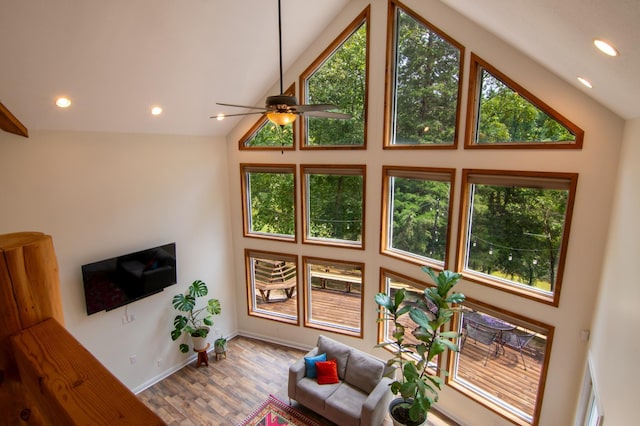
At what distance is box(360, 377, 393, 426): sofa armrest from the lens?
4195 mm

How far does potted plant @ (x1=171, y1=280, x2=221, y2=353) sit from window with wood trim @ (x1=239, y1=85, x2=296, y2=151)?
2.65 metres

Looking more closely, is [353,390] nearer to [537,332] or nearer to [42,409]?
[537,332]

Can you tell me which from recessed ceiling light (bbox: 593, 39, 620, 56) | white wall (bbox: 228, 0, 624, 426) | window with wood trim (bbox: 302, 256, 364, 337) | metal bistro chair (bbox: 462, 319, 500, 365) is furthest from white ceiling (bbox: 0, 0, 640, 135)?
window with wood trim (bbox: 302, 256, 364, 337)

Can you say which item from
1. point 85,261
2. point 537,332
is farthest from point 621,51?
point 85,261

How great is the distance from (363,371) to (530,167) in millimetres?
3448

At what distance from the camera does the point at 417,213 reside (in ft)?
16.1

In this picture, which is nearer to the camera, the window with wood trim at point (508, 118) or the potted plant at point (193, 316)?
the window with wood trim at point (508, 118)

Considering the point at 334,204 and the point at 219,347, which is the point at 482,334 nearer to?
the point at 334,204

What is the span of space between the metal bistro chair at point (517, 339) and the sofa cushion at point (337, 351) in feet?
7.09

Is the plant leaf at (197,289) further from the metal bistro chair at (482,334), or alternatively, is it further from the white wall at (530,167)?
the metal bistro chair at (482,334)

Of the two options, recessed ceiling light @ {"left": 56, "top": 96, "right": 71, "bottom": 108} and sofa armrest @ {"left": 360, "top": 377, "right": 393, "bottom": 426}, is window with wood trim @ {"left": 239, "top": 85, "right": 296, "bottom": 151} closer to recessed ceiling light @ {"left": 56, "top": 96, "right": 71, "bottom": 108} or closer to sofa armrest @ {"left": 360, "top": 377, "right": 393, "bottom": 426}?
recessed ceiling light @ {"left": 56, "top": 96, "right": 71, "bottom": 108}

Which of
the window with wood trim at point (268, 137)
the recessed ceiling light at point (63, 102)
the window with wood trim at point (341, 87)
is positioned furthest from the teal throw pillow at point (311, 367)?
the recessed ceiling light at point (63, 102)

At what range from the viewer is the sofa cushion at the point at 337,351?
16.4 ft

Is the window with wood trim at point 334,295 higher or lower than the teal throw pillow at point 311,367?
higher
